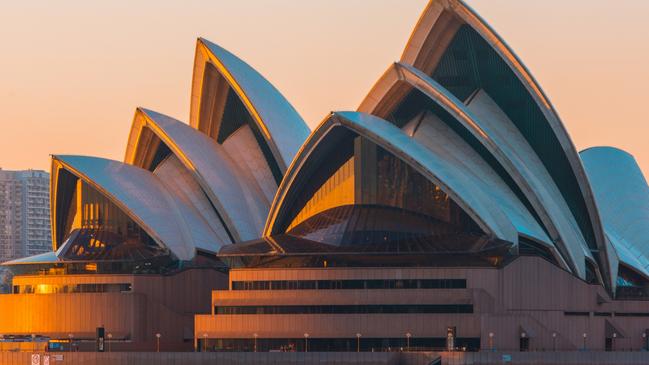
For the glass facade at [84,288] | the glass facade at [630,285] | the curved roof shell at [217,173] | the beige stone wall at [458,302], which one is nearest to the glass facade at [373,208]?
the beige stone wall at [458,302]

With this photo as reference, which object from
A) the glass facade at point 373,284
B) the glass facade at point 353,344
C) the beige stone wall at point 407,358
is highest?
the glass facade at point 373,284

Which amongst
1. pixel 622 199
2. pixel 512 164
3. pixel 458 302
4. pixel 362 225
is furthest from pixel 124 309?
pixel 622 199

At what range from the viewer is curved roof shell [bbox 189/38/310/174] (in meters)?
117

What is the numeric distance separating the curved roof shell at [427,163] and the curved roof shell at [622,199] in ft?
37.3

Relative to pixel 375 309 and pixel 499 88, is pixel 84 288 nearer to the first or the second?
pixel 375 309

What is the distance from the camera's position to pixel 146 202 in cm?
11862

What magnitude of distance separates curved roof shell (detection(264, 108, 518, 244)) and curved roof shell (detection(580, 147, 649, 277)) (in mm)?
11356

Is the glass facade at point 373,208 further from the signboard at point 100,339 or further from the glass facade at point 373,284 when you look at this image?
the signboard at point 100,339

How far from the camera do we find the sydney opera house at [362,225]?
338ft

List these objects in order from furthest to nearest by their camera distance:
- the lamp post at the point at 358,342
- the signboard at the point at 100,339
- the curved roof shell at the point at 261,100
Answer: the curved roof shell at the point at 261,100 → the signboard at the point at 100,339 → the lamp post at the point at 358,342

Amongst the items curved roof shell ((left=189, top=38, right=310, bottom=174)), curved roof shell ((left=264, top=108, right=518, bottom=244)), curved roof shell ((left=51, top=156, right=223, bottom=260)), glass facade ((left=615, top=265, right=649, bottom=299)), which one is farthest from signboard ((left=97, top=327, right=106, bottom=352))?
glass facade ((left=615, top=265, right=649, bottom=299))

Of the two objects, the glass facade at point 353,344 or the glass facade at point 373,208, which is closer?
the glass facade at point 353,344

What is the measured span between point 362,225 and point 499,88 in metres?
13.3

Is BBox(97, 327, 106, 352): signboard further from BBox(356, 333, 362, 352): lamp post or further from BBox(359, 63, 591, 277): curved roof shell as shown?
BBox(359, 63, 591, 277): curved roof shell
